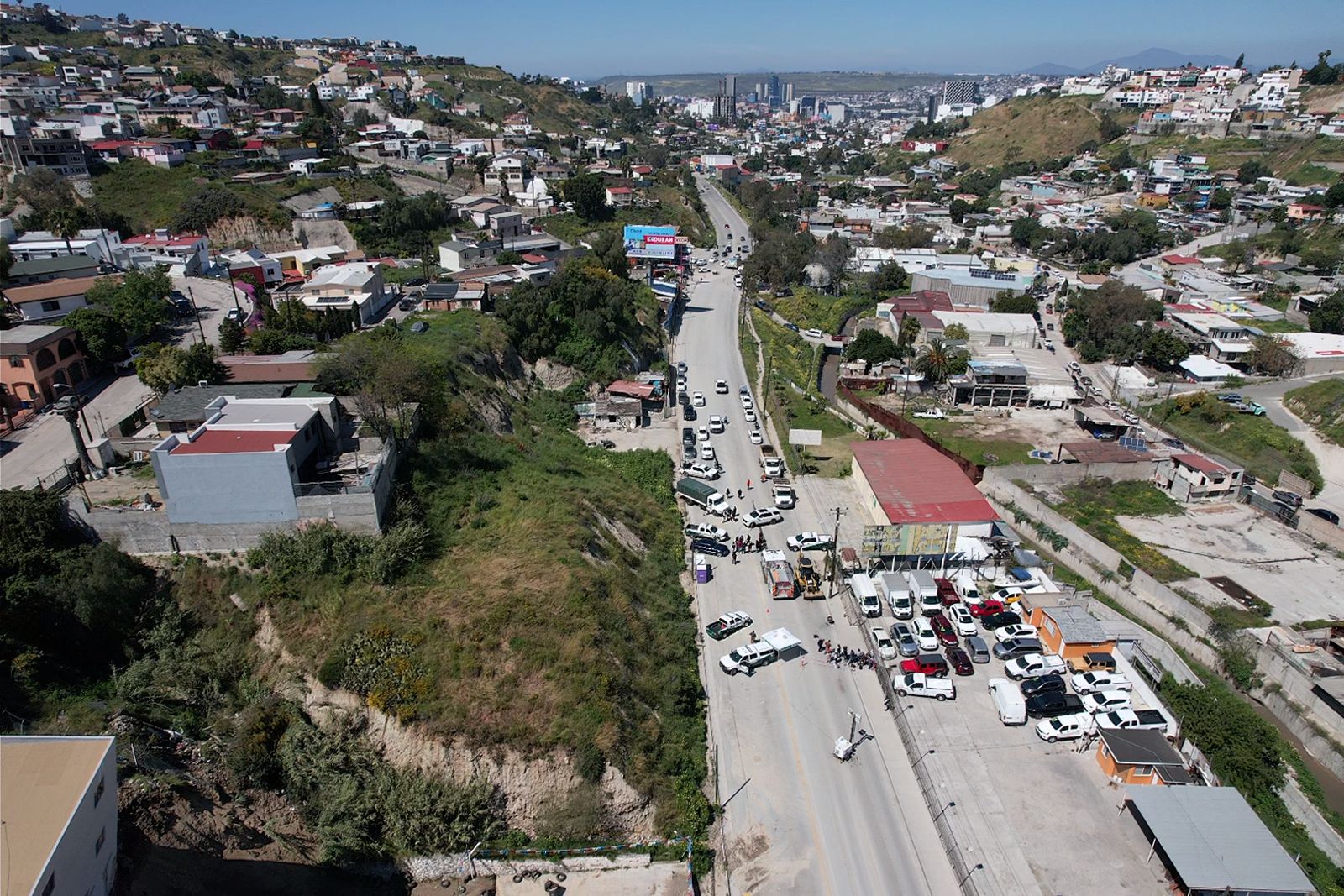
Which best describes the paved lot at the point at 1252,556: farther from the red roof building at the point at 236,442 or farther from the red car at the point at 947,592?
the red roof building at the point at 236,442

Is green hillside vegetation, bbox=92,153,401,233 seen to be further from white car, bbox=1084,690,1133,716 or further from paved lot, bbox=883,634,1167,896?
white car, bbox=1084,690,1133,716

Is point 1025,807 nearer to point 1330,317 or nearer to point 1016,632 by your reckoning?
point 1016,632

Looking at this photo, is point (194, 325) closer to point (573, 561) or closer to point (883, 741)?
point (573, 561)

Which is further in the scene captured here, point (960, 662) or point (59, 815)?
point (960, 662)

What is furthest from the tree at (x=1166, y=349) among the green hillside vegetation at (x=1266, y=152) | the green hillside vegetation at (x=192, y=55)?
the green hillside vegetation at (x=192, y=55)

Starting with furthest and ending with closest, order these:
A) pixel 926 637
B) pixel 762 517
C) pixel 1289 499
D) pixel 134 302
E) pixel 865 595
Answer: pixel 134 302 → pixel 1289 499 → pixel 762 517 → pixel 865 595 → pixel 926 637

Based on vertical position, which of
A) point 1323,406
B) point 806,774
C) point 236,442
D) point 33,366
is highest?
point 236,442

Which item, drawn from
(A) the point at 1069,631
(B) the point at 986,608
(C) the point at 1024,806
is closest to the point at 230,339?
(B) the point at 986,608
